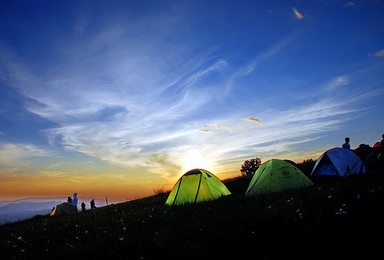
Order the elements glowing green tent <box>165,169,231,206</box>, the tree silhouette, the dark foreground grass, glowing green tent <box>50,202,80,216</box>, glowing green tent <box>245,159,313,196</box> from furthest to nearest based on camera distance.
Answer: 1. the tree silhouette
2. glowing green tent <box>50,202,80,216</box>
3. glowing green tent <box>165,169,231,206</box>
4. glowing green tent <box>245,159,313,196</box>
5. the dark foreground grass

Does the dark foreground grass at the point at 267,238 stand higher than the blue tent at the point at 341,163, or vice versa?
the blue tent at the point at 341,163

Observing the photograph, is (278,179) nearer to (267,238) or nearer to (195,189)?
(195,189)

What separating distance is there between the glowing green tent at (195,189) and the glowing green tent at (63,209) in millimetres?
18328

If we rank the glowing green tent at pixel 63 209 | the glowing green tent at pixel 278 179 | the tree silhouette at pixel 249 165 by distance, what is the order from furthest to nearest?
the tree silhouette at pixel 249 165, the glowing green tent at pixel 63 209, the glowing green tent at pixel 278 179

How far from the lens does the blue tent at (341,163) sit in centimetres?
1402

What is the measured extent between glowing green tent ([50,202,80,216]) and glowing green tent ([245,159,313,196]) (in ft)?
77.5

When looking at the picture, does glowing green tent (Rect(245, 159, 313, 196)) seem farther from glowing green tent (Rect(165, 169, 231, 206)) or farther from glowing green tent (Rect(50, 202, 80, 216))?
glowing green tent (Rect(50, 202, 80, 216))

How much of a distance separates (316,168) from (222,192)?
25.1 ft

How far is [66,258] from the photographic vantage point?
21.6 ft

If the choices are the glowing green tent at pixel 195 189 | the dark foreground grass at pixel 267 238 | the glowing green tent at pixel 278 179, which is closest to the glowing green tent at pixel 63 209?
the glowing green tent at pixel 195 189

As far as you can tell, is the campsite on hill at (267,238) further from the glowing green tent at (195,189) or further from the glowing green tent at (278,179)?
the glowing green tent at (195,189)

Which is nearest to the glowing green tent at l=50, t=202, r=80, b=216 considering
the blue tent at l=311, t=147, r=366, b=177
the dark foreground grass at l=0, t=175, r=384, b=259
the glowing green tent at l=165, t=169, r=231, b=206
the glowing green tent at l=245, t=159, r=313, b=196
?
the glowing green tent at l=165, t=169, r=231, b=206

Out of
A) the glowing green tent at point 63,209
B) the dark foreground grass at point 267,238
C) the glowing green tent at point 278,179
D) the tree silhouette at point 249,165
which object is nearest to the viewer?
the dark foreground grass at point 267,238

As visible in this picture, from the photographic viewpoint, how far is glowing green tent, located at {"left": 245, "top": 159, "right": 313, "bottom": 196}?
1293 cm
